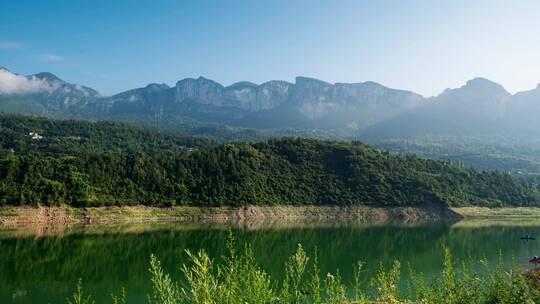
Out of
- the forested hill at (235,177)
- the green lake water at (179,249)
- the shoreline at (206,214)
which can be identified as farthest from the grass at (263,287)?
the forested hill at (235,177)

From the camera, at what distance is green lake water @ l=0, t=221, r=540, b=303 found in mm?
32781

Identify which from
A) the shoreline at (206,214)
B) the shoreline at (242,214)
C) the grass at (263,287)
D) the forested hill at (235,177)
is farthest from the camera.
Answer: the forested hill at (235,177)

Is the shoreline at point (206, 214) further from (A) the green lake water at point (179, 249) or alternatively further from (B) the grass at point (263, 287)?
(B) the grass at point (263, 287)

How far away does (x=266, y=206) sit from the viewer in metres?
90.7

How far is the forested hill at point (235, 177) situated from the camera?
73.3 meters

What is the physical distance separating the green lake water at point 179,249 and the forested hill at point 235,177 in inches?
389

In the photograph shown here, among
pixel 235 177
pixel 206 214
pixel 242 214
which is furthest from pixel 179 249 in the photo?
pixel 235 177

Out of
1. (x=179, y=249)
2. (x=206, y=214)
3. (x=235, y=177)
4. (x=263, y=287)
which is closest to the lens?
(x=263, y=287)

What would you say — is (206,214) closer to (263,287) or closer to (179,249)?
(179,249)

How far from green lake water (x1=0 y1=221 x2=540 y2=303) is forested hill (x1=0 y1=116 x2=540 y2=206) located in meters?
9.89

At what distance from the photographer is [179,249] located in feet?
161

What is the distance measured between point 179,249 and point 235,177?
4630 centimetres

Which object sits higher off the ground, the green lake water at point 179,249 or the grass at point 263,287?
the grass at point 263,287

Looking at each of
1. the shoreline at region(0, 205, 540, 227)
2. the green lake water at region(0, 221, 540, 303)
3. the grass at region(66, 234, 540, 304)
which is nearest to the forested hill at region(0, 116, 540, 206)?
the shoreline at region(0, 205, 540, 227)
